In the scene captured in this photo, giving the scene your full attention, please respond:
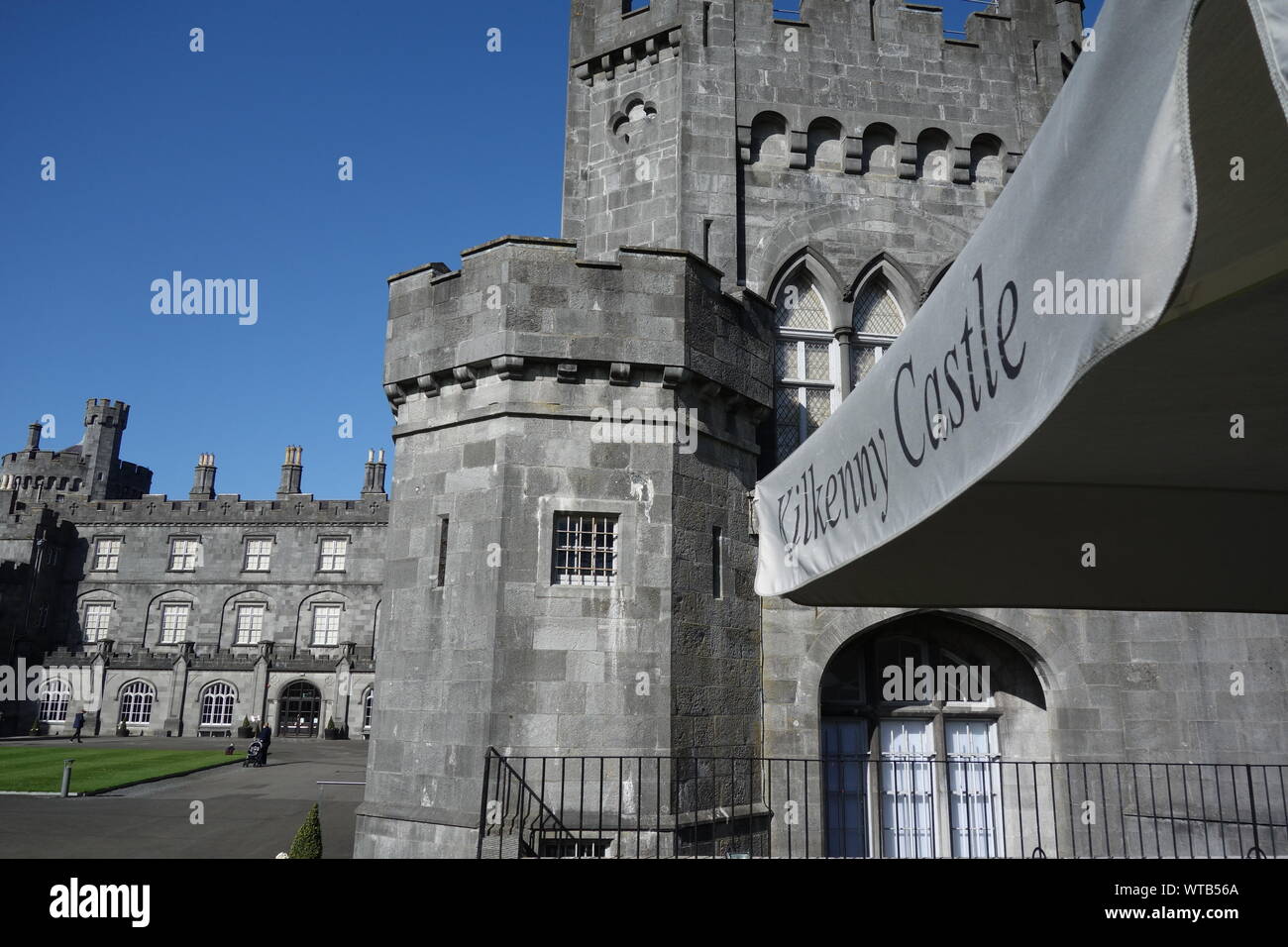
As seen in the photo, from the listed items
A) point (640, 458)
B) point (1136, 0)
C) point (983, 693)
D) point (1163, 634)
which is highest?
point (640, 458)

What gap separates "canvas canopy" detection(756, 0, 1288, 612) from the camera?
2064mm

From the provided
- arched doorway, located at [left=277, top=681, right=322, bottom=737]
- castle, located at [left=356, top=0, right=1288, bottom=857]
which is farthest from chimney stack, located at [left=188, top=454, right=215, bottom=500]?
castle, located at [left=356, top=0, right=1288, bottom=857]

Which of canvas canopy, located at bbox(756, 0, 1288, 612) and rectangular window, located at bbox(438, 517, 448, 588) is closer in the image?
canvas canopy, located at bbox(756, 0, 1288, 612)

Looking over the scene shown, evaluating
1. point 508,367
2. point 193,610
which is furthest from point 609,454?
point 193,610

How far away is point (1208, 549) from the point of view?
4699 millimetres

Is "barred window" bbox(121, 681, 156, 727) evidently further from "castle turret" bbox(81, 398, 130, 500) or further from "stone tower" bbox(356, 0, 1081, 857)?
"stone tower" bbox(356, 0, 1081, 857)

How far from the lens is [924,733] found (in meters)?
12.5

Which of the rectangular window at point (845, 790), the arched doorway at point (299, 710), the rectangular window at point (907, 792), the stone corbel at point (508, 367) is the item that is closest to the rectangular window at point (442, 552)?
the stone corbel at point (508, 367)

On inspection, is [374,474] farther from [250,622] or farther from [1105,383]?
[1105,383]

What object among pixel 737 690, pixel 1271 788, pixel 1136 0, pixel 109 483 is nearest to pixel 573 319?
pixel 737 690

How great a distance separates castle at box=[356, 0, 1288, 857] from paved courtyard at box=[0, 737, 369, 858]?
17.8ft
